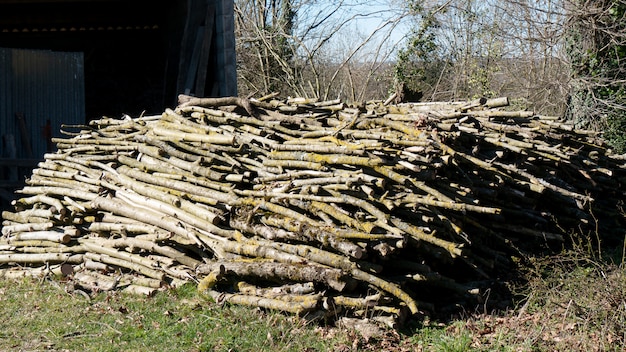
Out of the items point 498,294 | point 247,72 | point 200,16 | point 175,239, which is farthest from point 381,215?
point 247,72

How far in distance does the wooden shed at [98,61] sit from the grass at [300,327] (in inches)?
231

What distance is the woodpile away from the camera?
242 inches

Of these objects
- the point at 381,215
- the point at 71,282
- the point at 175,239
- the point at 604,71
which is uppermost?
the point at 604,71

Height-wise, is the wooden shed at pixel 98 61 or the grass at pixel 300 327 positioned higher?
the wooden shed at pixel 98 61

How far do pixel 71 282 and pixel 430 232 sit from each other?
3.53 metres

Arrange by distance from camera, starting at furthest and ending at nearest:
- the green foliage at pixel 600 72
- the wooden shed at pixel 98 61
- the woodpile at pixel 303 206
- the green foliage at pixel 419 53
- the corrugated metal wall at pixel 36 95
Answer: the green foliage at pixel 419 53 → the green foliage at pixel 600 72 → the corrugated metal wall at pixel 36 95 → the wooden shed at pixel 98 61 → the woodpile at pixel 303 206

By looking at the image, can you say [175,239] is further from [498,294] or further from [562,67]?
[562,67]

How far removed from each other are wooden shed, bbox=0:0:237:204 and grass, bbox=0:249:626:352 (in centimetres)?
586

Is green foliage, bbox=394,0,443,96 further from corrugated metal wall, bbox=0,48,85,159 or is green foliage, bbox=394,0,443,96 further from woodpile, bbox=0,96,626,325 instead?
woodpile, bbox=0,96,626,325

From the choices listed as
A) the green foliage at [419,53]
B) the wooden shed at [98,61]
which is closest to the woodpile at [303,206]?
the wooden shed at [98,61]

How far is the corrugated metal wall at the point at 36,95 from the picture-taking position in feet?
44.1

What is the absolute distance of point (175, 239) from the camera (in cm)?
703

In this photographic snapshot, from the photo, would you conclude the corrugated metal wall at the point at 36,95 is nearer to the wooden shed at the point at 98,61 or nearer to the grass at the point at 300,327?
the wooden shed at the point at 98,61

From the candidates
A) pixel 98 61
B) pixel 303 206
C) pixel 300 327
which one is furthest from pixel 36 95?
pixel 300 327
